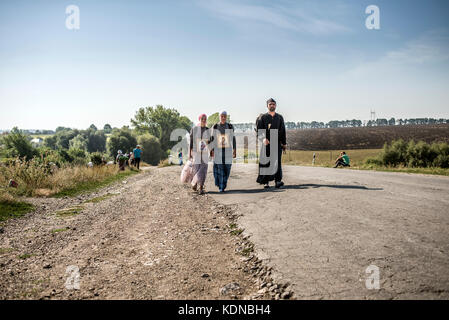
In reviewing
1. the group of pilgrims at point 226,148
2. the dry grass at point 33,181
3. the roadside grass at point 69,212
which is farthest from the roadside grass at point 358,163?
the dry grass at point 33,181

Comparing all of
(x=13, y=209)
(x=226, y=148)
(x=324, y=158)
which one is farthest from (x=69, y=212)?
(x=324, y=158)

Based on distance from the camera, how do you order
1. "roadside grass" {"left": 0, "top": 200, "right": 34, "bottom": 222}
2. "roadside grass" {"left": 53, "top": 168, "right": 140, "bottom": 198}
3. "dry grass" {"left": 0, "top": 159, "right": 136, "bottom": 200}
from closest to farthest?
"roadside grass" {"left": 0, "top": 200, "right": 34, "bottom": 222}, "dry grass" {"left": 0, "top": 159, "right": 136, "bottom": 200}, "roadside grass" {"left": 53, "top": 168, "right": 140, "bottom": 198}

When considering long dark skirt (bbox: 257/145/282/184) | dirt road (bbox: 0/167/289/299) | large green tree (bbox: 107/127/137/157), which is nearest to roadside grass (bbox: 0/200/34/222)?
dirt road (bbox: 0/167/289/299)

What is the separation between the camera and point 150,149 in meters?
66.2

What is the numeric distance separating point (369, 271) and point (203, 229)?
2867 millimetres

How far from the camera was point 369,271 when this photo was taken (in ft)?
8.99

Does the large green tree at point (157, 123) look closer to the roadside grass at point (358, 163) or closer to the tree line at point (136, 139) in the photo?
the tree line at point (136, 139)

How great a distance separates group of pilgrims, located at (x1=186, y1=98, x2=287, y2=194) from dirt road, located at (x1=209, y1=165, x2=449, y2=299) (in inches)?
99.2

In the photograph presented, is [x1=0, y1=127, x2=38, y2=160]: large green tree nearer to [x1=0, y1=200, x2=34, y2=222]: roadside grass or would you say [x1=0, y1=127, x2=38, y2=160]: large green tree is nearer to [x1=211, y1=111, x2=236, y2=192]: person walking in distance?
[x1=0, y1=200, x2=34, y2=222]: roadside grass

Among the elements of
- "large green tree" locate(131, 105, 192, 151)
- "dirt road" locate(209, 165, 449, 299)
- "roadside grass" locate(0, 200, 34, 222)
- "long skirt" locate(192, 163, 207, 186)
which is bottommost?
"roadside grass" locate(0, 200, 34, 222)

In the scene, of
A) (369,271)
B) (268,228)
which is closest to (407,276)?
(369,271)

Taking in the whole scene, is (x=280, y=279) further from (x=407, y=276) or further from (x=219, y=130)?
(x=219, y=130)

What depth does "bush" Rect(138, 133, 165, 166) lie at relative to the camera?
65.4 m

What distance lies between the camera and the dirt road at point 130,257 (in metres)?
2.78
